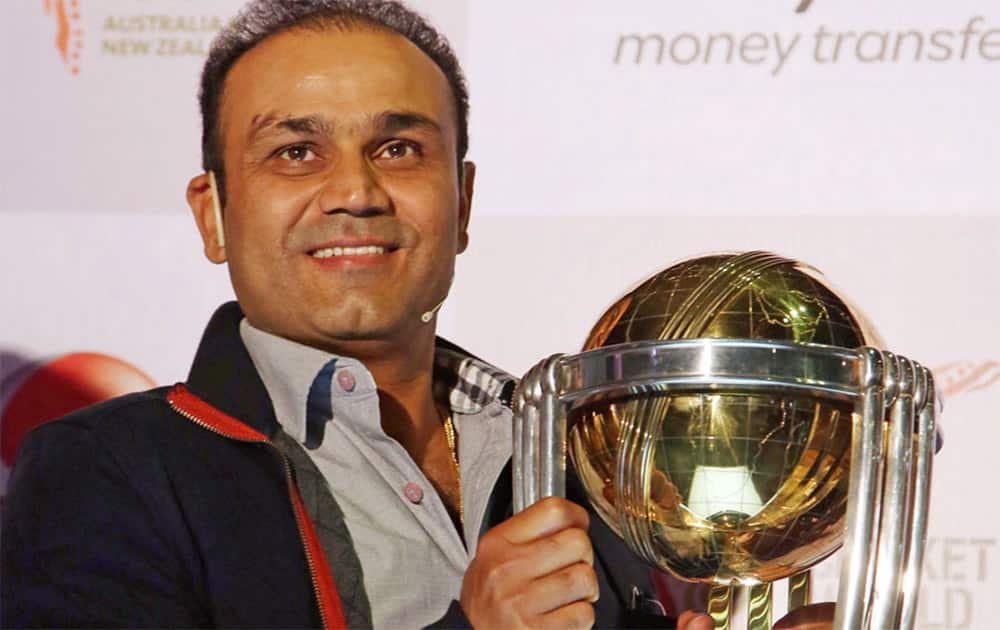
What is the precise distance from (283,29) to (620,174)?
521 mm

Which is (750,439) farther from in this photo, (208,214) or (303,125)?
(208,214)

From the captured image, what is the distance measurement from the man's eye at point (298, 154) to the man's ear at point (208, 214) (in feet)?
0.40

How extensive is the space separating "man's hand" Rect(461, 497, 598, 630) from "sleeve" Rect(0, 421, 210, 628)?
0.97 feet

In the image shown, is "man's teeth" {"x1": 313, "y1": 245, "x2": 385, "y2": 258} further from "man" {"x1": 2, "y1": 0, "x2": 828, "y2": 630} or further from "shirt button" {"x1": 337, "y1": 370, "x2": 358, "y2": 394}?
"shirt button" {"x1": 337, "y1": 370, "x2": 358, "y2": 394}

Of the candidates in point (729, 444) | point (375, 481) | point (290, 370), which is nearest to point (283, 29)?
point (290, 370)

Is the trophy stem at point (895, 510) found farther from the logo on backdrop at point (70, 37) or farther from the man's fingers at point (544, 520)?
the logo on backdrop at point (70, 37)

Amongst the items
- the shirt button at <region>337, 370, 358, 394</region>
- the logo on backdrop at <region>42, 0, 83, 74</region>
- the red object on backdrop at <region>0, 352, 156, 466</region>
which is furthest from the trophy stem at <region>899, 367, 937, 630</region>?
the logo on backdrop at <region>42, 0, 83, 74</region>

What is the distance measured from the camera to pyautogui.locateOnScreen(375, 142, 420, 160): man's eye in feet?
5.11

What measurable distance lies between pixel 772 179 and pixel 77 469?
90cm

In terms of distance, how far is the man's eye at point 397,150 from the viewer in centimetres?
156

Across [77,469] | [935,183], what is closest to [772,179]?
[935,183]

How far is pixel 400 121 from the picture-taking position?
1.55 m

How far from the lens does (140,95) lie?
6.73ft

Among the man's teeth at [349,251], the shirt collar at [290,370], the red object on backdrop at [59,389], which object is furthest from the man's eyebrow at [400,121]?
the red object on backdrop at [59,389]
